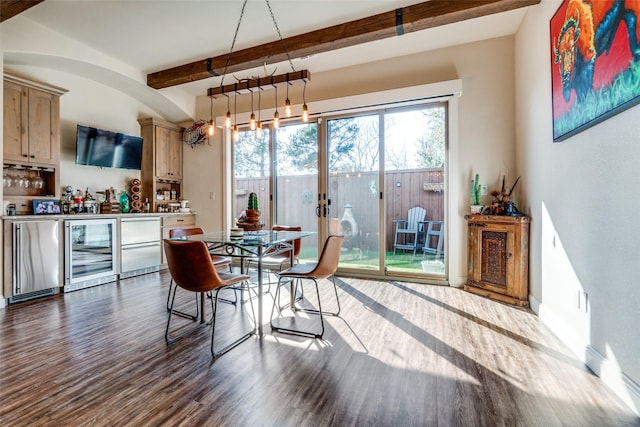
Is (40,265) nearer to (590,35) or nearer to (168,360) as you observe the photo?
(168,360)

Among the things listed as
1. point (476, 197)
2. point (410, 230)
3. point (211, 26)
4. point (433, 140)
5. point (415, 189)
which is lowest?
point (410, 230)

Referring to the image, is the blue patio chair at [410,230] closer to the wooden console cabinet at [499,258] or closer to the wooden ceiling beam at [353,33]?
the wooden console cabinet at [499,258]

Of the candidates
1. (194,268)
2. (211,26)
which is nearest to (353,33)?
(211,26)

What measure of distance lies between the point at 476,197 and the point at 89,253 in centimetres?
502

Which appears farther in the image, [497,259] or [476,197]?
[476,197]

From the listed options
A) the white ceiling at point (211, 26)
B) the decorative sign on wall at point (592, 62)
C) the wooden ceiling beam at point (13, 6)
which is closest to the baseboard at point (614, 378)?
the decorative sign on wall at point (592, 62)

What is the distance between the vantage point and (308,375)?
192 centimetres

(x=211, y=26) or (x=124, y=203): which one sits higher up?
(x=211, y=26)

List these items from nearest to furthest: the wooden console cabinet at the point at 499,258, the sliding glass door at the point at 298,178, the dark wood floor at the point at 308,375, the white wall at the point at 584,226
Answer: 1. the dark wood floor at the point at 308,375
2. the white wall at the point at 584,226
3. the wooden console cabinet at the point at 499,258
4. the sliding glass door at the point at 298,178

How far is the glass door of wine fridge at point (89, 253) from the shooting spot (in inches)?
150

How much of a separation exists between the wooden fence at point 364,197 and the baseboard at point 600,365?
6.43 ft

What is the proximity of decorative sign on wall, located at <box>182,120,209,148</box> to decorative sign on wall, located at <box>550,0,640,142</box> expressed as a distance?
4867 mm

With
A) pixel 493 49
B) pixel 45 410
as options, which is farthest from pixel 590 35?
pixel 45 410

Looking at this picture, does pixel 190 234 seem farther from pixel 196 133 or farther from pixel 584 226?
pixel 584 226
